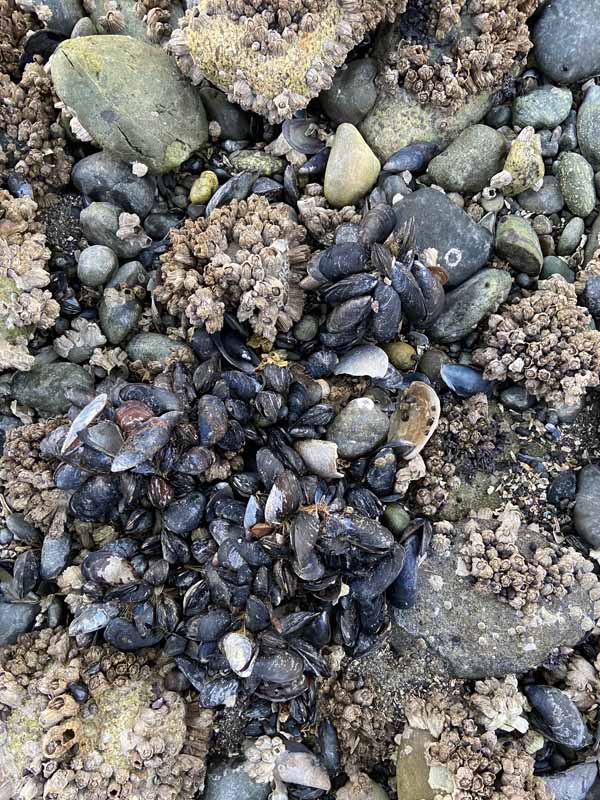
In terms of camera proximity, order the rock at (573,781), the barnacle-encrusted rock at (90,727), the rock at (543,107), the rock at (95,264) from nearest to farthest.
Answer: the barnacle-encrusted rock at (90,727), the rock at (573,781), the rock at (95,264), the rock at (543,107)

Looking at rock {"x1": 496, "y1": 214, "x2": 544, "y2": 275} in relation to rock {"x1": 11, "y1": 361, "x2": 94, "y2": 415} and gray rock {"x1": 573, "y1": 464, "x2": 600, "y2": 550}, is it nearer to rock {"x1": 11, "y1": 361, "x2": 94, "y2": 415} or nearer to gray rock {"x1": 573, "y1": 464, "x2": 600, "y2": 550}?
gray rock {"x1": 573, "y1": 464, "x2": 600, "y2": 550}

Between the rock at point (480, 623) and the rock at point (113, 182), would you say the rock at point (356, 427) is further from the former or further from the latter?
the rock at point (113, 182)

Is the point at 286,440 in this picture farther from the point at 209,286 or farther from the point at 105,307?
the point at 105,307

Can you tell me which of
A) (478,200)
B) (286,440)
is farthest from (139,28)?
(286,440)

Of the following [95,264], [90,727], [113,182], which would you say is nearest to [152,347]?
[95,264]

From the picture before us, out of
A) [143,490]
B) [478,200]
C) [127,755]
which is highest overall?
[478,200]

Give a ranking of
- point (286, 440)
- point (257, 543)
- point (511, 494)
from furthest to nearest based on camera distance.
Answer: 1. point (511, 494)
2. point (286, 440)
3. point (257, 543)

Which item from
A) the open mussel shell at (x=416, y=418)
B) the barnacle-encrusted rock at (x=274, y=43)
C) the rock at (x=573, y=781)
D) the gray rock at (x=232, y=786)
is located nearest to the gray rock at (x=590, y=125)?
the barnacle-encrusted rock at (x=274, y=43)
